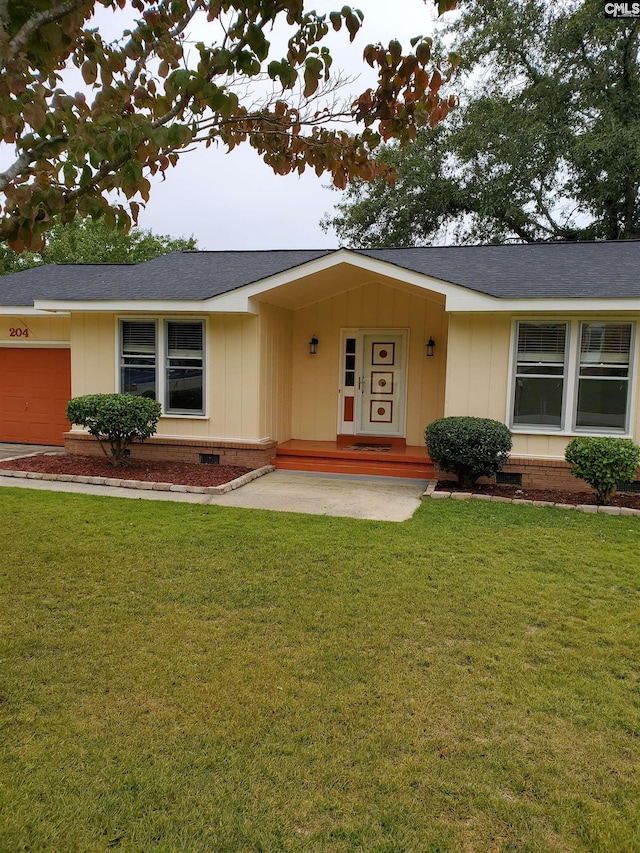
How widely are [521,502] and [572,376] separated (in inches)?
86.6

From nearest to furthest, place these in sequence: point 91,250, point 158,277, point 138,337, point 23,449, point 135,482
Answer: point 135,482, point 138,337, point 158,277, point 23,449, point 91,250

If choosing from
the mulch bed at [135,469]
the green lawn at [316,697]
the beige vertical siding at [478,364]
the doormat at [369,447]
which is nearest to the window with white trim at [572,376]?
the beige vertical siding at [478,364]

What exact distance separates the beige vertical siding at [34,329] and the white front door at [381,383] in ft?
19.8

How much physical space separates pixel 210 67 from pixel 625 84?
2369cm

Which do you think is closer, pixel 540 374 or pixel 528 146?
pixel 540 374

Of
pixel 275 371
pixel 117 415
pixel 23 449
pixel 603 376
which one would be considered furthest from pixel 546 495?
pixel 23 449

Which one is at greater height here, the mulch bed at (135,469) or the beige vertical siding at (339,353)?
the beige vertical siding at (339,353)

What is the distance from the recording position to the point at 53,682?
11.3 ft

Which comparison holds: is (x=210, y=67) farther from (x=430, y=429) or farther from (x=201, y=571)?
(x=430, y=429)

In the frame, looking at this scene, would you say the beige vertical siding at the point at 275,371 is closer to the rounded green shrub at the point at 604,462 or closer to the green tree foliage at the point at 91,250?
the rounded green shrub at the point at 604,462

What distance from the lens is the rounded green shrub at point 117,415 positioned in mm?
9312

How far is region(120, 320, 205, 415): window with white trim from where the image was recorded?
409 inches

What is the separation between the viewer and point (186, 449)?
10.5 metres

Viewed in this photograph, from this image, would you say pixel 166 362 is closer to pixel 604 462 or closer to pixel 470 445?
pixel 470 445
